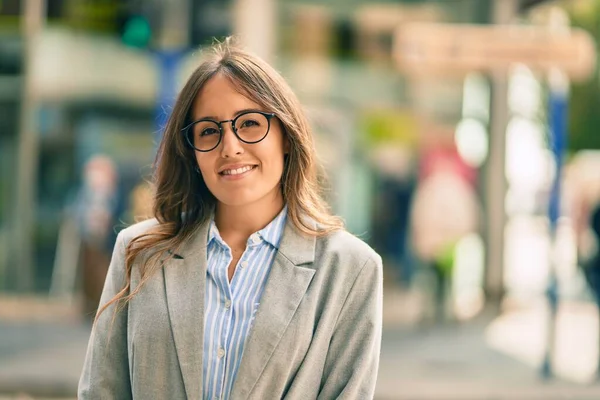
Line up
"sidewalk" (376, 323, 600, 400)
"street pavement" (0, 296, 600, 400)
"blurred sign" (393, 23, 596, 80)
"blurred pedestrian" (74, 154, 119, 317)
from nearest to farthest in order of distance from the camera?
"street pavement" (0, 296, 600, 400) → "sidewalk" (376, 323, 600, 400) → "blurred sign" (393, 23, 596, 80) → "blurred pedestrian" (74, 154, 119, 317)

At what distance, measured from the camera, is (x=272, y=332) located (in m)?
2.34

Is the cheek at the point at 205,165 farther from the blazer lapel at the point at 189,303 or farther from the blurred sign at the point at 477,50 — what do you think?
the blurred sign at the point at 477,50

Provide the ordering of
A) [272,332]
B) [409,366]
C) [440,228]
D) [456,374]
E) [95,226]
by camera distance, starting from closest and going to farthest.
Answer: [272,332] → [456,374] → [409,366] → [95,226] → [440,228]

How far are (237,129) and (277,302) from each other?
0.44m

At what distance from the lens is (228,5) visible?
43.5 ft

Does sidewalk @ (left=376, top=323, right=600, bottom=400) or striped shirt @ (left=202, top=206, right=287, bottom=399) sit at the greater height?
striped shirt @ (left=202, top=206, right=287, bottom=399)

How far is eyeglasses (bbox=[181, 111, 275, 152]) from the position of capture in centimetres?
246

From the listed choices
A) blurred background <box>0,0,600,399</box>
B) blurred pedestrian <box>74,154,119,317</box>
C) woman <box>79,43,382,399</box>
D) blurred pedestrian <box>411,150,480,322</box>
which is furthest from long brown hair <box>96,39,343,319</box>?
blurred pedestrian <box>411,150,480,322</box>

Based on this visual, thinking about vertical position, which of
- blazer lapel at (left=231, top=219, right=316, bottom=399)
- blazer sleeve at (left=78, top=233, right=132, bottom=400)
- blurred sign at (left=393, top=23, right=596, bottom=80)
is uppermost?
blurred sign at (left=393, top=23, right=596, bottom=80)

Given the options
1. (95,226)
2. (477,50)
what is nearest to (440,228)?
(477,50)

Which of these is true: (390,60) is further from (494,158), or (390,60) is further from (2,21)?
(2,21)

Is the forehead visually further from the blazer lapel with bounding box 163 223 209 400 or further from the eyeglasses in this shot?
the blazer lapel with bounding box 163 223 209 400

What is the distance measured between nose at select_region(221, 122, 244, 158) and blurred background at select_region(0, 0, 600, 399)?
7448 millimetres

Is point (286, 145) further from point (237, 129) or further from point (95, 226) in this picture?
point (95, 226)
